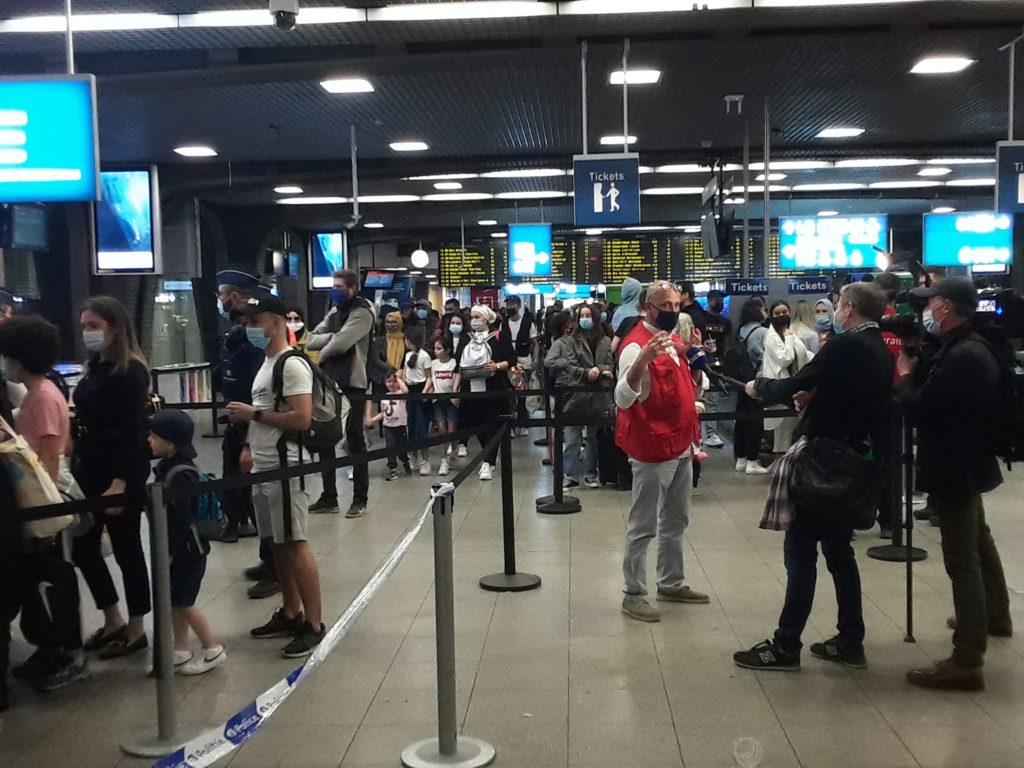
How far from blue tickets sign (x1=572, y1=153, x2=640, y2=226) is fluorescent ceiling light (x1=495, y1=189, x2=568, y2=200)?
347 inches

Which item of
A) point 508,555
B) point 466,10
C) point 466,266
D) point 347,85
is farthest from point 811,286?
point 466,266

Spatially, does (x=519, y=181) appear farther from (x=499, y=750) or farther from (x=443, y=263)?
(x=499, y=750)

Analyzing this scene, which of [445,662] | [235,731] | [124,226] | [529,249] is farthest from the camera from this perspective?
[529,249]

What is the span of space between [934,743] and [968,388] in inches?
56.9

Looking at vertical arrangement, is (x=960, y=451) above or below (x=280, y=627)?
above

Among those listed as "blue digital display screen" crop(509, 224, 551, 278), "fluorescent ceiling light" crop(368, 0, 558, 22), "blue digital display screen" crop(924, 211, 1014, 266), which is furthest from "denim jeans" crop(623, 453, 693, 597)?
"blue digital display screen" crop(509, 224, 551, 278)

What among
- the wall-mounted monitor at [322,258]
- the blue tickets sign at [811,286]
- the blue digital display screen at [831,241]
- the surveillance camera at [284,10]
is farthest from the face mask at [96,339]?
the wall-mounted monitor at [322,258]

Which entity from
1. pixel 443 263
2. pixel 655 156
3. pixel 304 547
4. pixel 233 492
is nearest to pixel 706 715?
pixel 304 547

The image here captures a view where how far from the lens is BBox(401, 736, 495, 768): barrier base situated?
328 centimetres

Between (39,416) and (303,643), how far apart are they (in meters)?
1.63

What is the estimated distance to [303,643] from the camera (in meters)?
4.51

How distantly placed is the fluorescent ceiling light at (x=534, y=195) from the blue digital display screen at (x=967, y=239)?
7.16m

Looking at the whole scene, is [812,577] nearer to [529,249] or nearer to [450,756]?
[450,756]

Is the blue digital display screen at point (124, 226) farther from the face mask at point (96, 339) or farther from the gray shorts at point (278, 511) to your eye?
the gray shorts at point (278, 511)
